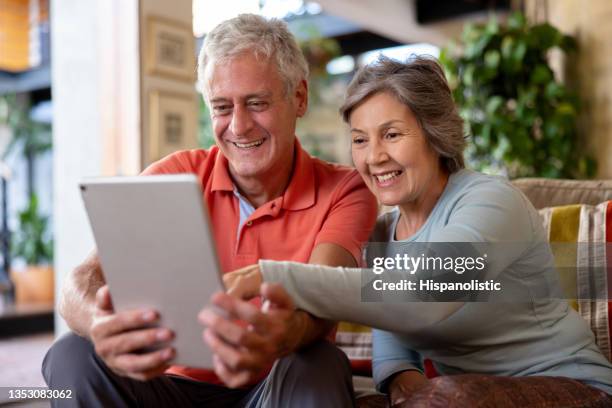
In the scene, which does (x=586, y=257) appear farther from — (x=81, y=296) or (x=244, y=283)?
(x=81, y=296)

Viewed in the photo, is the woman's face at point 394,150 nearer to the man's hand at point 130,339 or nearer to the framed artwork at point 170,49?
the man's hand at point 130,339

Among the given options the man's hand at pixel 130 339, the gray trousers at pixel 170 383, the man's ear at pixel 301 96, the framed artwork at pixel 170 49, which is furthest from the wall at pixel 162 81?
the man's hand at pixel 130 339

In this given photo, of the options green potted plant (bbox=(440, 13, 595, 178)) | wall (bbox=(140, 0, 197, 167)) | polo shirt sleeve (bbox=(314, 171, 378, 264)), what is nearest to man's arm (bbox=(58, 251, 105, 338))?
polo shirt sleeve (bbox=(314, 171, 378, 264))

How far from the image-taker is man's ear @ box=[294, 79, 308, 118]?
1.76 m

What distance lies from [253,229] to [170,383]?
15.3 inches

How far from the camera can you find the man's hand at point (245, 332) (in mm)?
1087

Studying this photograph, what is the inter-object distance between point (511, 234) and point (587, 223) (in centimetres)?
54

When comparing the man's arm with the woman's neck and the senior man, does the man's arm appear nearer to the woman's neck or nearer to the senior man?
the senior man

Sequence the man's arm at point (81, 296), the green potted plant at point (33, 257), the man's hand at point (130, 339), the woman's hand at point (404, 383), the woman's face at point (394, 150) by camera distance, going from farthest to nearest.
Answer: the green potted plant at point (33, 257)
the woman's face at point (394, 150)
the woman's hand at point (404, 383)
the man's arm at point (81, 296)
the man's hand at point (130, 339)

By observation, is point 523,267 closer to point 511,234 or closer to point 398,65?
point 511,234

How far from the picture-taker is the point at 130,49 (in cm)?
387

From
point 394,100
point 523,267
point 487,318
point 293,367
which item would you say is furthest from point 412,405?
point 394,100

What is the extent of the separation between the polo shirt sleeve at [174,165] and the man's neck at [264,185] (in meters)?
0.11

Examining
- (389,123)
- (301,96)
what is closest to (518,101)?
(301,96)
